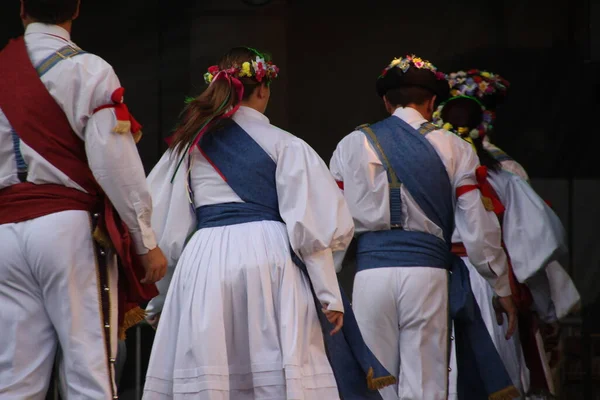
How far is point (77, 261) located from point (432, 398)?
1981mm

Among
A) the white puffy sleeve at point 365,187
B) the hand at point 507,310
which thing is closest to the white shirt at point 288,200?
the white puffy sleeve at point 365,187

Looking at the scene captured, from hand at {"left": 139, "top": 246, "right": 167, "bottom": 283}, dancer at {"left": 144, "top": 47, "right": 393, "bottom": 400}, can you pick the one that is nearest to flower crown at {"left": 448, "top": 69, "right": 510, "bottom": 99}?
dancer at {"left": 144, "top": 47, "right": 393, "bottom": 400}

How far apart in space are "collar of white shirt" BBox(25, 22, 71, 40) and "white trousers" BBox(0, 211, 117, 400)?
56 cm

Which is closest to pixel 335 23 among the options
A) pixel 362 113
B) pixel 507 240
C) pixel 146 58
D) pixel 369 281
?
pixel 362 113

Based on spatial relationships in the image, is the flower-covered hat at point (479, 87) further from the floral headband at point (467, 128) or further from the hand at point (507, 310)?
the hand at point (507, 310)

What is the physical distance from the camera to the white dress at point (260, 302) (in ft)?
13.6

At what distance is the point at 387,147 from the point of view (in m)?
5.40

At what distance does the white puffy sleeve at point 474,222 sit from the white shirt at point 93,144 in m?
1.93

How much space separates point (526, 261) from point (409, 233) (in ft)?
3.41

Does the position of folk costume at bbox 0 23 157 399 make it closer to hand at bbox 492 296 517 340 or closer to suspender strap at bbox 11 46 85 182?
suspender strap at bbox 11 46 85 182

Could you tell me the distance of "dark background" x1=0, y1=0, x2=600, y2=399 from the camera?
276 inches

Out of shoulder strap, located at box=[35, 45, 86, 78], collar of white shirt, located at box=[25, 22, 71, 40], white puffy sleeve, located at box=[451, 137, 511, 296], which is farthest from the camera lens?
white puffy sleeve, located at box=[451, 137, 511, 296]

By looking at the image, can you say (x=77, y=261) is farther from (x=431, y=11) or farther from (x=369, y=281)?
(x=431, y=11)

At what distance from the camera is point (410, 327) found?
5.29m
